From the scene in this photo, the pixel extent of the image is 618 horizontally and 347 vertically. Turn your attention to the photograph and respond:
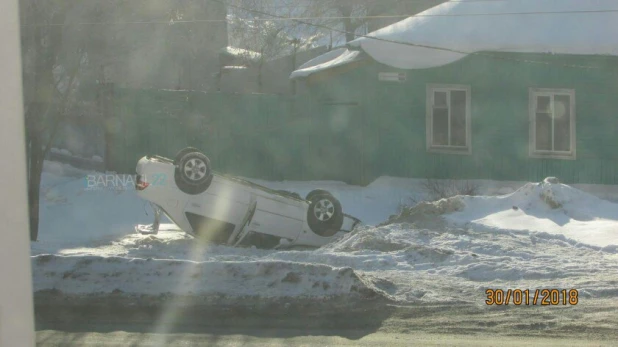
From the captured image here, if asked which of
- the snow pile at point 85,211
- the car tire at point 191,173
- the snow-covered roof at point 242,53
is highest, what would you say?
the snow-covered roof at point 242,53

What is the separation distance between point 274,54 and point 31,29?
844 inches

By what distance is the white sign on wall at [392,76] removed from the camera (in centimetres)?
1828

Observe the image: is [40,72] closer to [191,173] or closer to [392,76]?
[191,173]

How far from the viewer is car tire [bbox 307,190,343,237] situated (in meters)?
13.0

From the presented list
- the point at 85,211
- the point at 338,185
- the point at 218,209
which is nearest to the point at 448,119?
the point at 338,185

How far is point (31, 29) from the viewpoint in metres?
12.1

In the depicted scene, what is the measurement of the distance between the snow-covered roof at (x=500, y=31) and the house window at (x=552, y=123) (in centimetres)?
100

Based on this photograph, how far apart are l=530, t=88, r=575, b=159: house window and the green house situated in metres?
0.02

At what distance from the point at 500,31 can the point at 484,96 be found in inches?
58.5

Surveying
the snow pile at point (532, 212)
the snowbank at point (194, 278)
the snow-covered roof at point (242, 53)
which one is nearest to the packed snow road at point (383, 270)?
the snowbank at point (194, 278)

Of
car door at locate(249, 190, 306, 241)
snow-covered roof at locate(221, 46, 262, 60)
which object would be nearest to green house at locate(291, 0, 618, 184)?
car door at locate(249, 190, 306, 241)
